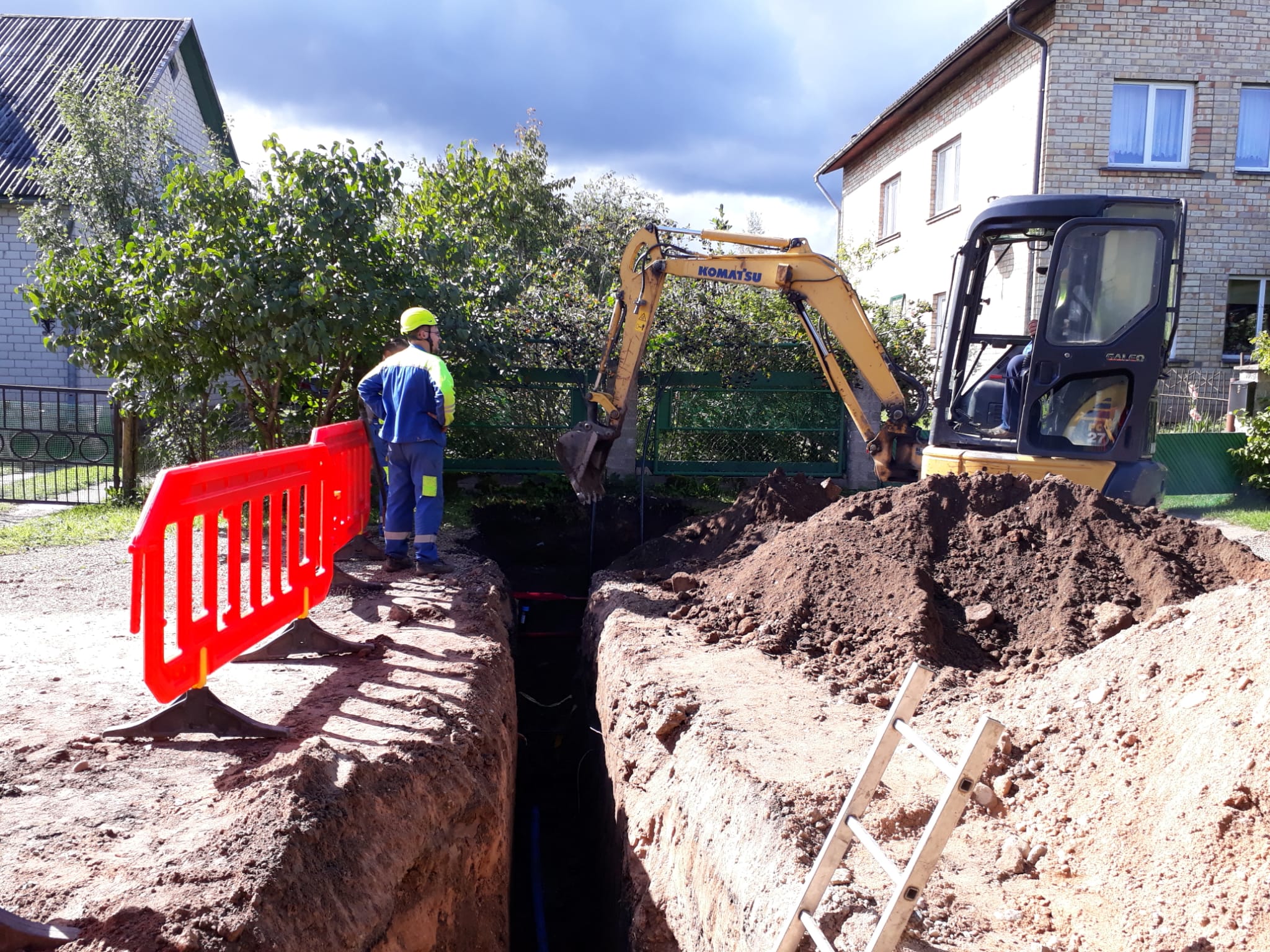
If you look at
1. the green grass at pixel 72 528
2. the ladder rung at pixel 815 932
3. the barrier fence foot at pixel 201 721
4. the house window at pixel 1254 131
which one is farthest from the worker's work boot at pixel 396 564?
the house window at pixel 1254 131

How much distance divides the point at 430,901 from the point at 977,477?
15.2 ft

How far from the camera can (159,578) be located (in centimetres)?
367

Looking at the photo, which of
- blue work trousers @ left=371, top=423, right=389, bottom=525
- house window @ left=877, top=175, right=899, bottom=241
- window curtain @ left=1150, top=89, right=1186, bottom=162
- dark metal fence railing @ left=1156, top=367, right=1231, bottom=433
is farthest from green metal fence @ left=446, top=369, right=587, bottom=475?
house window @ left=877, top=175, right=899, bottom=241

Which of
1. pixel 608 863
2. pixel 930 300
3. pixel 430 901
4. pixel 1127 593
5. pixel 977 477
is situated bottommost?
pixel 608 863

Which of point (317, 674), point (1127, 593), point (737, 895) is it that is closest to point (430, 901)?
point (737, 895)

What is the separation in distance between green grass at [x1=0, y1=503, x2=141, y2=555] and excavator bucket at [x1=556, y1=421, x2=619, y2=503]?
14.0ft

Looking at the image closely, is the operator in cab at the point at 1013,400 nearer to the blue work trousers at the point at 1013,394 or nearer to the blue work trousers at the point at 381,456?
the blue work trousers at the point at 1013,394

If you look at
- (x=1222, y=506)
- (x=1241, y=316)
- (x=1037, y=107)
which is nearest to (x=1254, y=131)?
(x=1241, y=316)

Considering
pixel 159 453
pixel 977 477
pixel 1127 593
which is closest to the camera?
pixel 1127 593

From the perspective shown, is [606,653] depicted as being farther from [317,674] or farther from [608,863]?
[317,674]

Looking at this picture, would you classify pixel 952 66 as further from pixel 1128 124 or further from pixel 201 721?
pixel 201 721

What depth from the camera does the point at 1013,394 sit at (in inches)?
313

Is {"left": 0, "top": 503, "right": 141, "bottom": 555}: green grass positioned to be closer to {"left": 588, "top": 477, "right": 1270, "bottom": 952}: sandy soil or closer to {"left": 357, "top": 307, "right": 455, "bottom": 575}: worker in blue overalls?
{"left": 357, "top": 307, "right": 455, "bottom": 575}: worker in blue overalls

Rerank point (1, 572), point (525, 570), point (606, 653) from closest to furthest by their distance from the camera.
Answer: point (606, 653) < point (1, 572) < point (525, 570)
